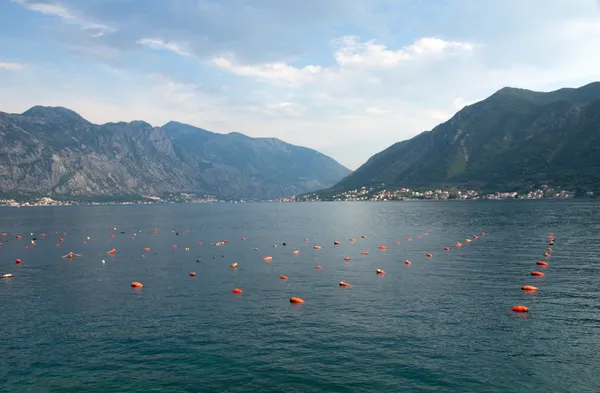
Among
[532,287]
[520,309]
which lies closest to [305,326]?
[520,309]

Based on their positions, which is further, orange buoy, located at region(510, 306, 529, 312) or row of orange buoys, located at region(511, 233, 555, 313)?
row of orange buoys, located at region(511, 233, 555, 313)

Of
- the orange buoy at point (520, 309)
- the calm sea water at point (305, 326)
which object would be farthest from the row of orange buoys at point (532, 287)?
the calm sea water at point (305, 326)

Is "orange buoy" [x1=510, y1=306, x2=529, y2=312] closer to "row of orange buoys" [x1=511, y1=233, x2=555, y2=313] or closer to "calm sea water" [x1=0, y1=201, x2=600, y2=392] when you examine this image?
"row of orange buoys" [x1=511, y1=233, x2=555, y2=313]

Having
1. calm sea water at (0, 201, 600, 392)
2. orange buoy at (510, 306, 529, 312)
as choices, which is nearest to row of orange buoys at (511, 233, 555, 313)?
orange buoy at (510, 306, 529, 312)

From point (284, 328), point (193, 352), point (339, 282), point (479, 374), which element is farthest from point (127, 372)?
point (339, 282)

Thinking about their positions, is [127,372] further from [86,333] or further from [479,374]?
[479,374]

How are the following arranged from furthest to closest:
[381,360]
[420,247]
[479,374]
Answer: [420,247] < [381,360] < [479,374]

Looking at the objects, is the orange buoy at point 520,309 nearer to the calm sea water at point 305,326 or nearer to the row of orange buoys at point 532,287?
the row of orange buoys at point 532,287

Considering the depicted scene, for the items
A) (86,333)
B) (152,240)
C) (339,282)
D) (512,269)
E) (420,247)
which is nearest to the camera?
(86,333)
